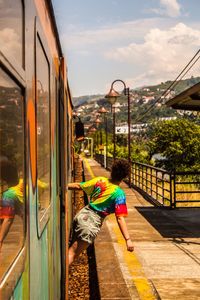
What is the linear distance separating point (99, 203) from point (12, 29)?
4177 mm

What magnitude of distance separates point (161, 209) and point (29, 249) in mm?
12360

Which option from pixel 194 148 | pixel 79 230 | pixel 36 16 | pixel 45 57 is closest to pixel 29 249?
pixel 36 16

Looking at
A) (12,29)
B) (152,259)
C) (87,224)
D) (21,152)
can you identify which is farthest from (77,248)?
(12,29)

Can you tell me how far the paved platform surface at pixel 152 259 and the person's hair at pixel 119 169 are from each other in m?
1.21

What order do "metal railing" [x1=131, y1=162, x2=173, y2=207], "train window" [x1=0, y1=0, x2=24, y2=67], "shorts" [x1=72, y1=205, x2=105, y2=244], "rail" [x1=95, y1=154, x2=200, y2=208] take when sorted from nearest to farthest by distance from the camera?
"train window" [x1=0, y1=0, x2=24, y2=67], "shorts" [x1=72, y1=205, x2=105, y2=244], "rail" [x1=95, y1=154, x2=200, y2=208], "metal railing" [x1=131, y1=162, x2=173, y2=207]

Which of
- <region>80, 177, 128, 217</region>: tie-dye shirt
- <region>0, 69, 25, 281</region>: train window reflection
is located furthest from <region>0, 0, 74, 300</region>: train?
<region>80, 177, 128, 217</region>: tie-dye shirt

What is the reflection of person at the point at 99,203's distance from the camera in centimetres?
583

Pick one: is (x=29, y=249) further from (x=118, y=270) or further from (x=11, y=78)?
(x=118, y=270)

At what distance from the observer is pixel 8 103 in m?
1.86

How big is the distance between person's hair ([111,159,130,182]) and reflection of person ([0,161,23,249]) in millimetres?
3771

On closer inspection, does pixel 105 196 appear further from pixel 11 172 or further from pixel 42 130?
pixel 11 172

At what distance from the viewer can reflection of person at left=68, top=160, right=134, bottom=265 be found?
19.1 feet

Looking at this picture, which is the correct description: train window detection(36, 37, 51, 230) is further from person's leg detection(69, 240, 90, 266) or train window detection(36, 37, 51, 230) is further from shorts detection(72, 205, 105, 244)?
person's leg detection(69, 240, 90, 266)

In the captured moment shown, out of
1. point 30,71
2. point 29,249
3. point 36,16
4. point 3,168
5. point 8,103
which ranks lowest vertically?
point 29,249
